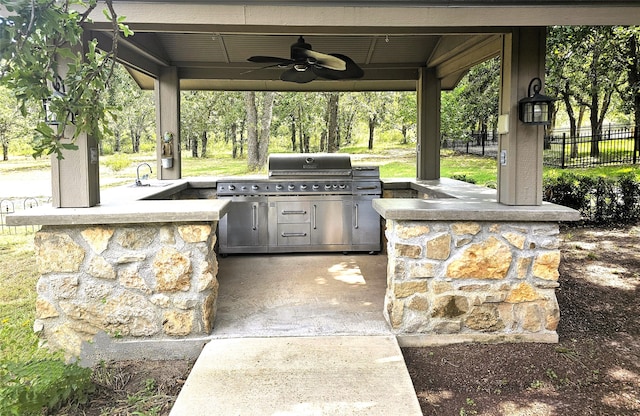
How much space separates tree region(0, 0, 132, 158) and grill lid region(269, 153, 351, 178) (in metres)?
3.87

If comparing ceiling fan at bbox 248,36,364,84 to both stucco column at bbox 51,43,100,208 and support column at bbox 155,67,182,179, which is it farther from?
stucco column at bbox 51,43,100,208

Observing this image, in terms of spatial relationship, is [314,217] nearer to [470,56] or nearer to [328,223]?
[328,223]

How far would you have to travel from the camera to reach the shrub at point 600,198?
280 inches

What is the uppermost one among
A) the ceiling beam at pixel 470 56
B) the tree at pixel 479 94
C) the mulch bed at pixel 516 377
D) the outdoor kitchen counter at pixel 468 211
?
the tree at pixel 479 94

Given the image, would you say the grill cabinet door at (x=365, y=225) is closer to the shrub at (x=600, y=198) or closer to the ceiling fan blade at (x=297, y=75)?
the ceiling fan blade at (x=297, y=75)

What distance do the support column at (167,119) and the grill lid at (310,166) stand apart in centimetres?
115

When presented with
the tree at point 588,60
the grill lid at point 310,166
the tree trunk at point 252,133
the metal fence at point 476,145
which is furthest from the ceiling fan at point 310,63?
the metal fence at point 476,145

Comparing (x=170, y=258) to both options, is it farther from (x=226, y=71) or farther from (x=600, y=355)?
(x=226, y=71)

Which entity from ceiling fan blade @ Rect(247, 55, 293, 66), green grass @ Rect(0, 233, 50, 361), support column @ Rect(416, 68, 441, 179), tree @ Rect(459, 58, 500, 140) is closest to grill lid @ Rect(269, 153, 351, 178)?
support column @ Rect(416, 68, 441, 179)

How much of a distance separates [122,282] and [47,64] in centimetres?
181

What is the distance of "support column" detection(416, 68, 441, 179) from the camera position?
5.64 metres

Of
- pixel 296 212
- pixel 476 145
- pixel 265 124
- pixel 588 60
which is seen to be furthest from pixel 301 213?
pixel 476 145

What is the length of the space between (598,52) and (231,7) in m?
9.78

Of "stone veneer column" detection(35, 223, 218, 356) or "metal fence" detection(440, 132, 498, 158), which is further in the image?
"metal fence" detection(440, 132, 498, 158)
